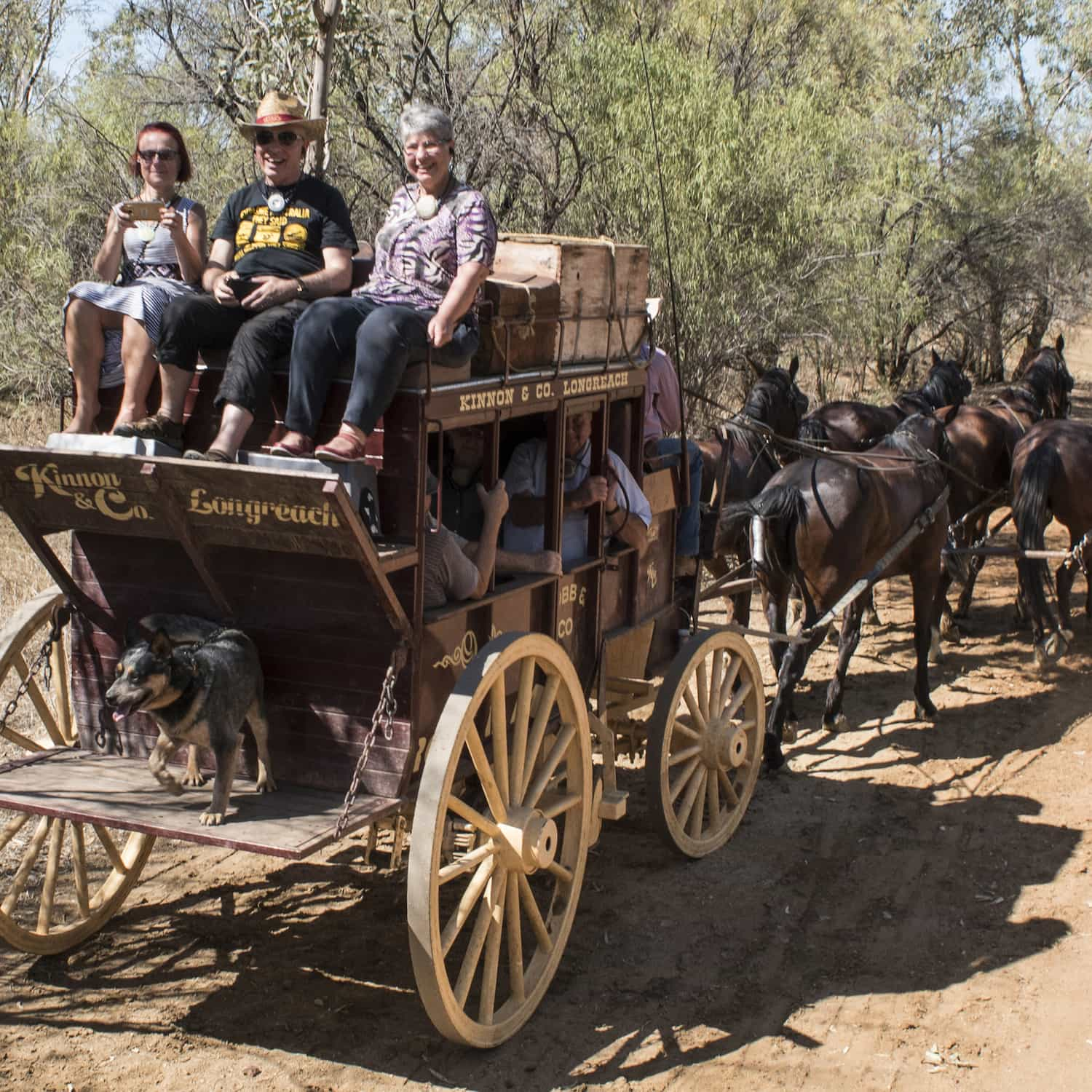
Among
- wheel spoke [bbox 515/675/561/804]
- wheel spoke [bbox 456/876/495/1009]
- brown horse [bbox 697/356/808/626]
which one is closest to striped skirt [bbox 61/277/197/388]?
wheel spoke [bbox 515/675/561/804]

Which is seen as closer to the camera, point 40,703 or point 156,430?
point 156,430

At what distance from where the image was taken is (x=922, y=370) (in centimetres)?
2258

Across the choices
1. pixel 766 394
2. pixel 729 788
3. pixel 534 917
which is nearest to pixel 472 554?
pixel 534 917

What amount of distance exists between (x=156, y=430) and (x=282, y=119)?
1390 mm

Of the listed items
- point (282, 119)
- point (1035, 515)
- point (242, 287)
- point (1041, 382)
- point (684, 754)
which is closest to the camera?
point (242, 287)

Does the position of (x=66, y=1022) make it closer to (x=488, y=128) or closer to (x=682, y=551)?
(x=682, y=551)

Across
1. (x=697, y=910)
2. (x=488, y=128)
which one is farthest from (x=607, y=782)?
(x=488, y=128)

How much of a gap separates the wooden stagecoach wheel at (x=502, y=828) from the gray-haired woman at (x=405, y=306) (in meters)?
0.97

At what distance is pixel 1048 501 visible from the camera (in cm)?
1045

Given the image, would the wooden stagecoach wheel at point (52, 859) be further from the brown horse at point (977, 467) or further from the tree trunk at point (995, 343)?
the tree trunk at point (995, 343)

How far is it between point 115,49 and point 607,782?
15.7m

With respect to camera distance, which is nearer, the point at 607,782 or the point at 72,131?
the point at 607,782

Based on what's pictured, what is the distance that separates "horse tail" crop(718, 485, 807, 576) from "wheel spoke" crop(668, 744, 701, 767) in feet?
7.62

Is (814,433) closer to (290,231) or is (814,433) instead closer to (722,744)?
(722,744)
